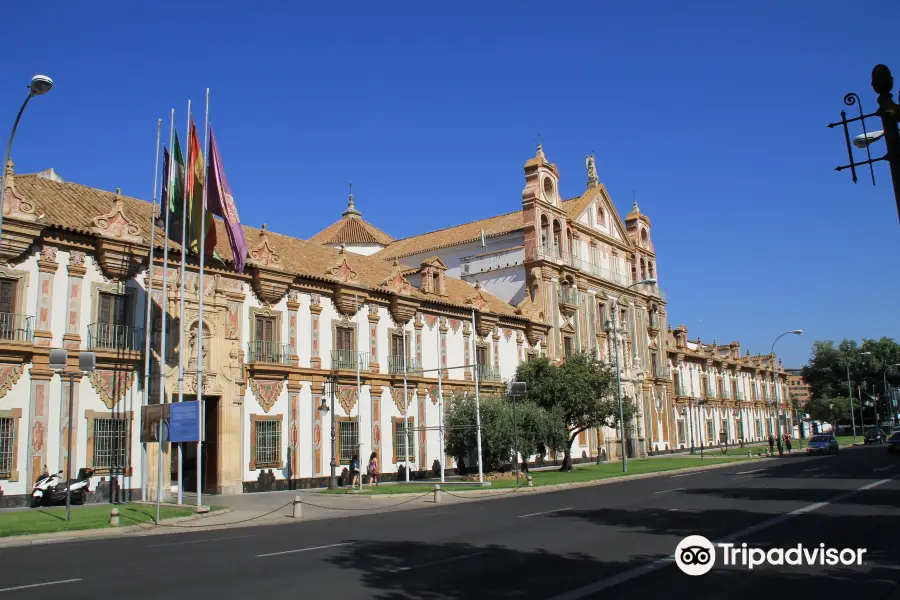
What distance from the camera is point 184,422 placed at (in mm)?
21953

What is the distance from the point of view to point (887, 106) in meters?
7.47

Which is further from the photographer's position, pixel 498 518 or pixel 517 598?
pixel 498 518

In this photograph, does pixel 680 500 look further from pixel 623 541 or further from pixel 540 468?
pixel 540 468

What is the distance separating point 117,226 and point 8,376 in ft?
20.7

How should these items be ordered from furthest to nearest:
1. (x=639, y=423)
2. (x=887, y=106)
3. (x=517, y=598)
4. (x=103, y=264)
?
(x=639, y=423) < (x=103, y=264) < (x=517, y=598) < (x=887, y=106)

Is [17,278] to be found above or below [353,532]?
above


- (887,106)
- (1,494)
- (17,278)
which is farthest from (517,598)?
(17,278)

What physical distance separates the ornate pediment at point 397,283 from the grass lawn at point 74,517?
694 inches

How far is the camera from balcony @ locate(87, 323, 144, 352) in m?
25.4

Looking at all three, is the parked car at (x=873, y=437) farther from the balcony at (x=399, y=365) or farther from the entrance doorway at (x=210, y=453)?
the entrance doorway at (x=210, y=453)

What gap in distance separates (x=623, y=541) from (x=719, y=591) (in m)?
4.49

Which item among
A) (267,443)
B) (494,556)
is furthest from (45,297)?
(494,556)

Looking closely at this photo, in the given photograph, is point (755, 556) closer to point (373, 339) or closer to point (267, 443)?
point (267, 443)

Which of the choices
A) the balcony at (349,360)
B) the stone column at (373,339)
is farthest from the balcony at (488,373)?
the balcony at (349,360)
